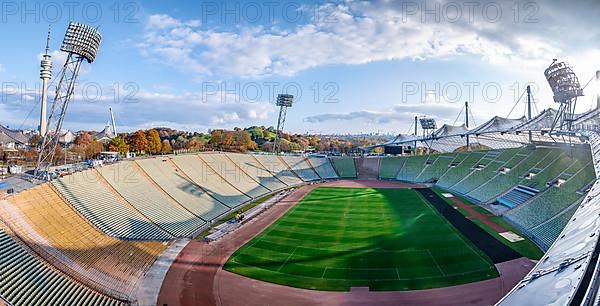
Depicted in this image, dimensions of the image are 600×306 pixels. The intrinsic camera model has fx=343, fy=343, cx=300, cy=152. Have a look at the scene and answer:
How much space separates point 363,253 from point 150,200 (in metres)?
18.9

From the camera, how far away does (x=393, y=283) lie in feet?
60.3

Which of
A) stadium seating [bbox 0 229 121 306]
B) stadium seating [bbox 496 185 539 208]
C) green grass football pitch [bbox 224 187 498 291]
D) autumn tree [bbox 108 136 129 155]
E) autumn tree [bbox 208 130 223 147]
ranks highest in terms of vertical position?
autumn tree [bbox 208 130 223 147]

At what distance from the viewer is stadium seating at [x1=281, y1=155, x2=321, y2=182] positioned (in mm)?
57800

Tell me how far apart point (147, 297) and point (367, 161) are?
53194 mm

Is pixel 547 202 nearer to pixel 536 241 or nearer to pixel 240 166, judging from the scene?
pixel 536 241

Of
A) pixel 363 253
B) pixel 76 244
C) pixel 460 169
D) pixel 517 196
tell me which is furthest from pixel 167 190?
pixel 460 169

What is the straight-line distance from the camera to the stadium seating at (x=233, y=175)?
145 ft

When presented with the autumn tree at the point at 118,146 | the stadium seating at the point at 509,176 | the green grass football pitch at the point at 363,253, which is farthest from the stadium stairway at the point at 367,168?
the autumn tree at the point at 118,146

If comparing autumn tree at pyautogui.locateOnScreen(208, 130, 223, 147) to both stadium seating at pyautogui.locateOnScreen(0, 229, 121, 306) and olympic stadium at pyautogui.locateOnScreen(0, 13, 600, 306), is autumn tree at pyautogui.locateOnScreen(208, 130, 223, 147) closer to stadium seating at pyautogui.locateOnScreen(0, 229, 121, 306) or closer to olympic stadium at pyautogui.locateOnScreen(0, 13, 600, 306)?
olympic stadium at pyautogui.locateOnScreen(0, 13, 600, 306)

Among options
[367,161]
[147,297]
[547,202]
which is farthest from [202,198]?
[367,161]

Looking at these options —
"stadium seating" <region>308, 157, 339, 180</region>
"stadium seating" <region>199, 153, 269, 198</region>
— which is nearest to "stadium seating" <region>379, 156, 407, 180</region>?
"stadium seating" <region>308, 157, 339, 180</region>

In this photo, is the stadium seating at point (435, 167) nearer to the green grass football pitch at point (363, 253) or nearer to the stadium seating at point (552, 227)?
the green grass football pitch at point (363, 253)

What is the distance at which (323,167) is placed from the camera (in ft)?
206

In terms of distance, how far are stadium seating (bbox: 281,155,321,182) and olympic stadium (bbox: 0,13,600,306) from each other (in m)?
12.8
